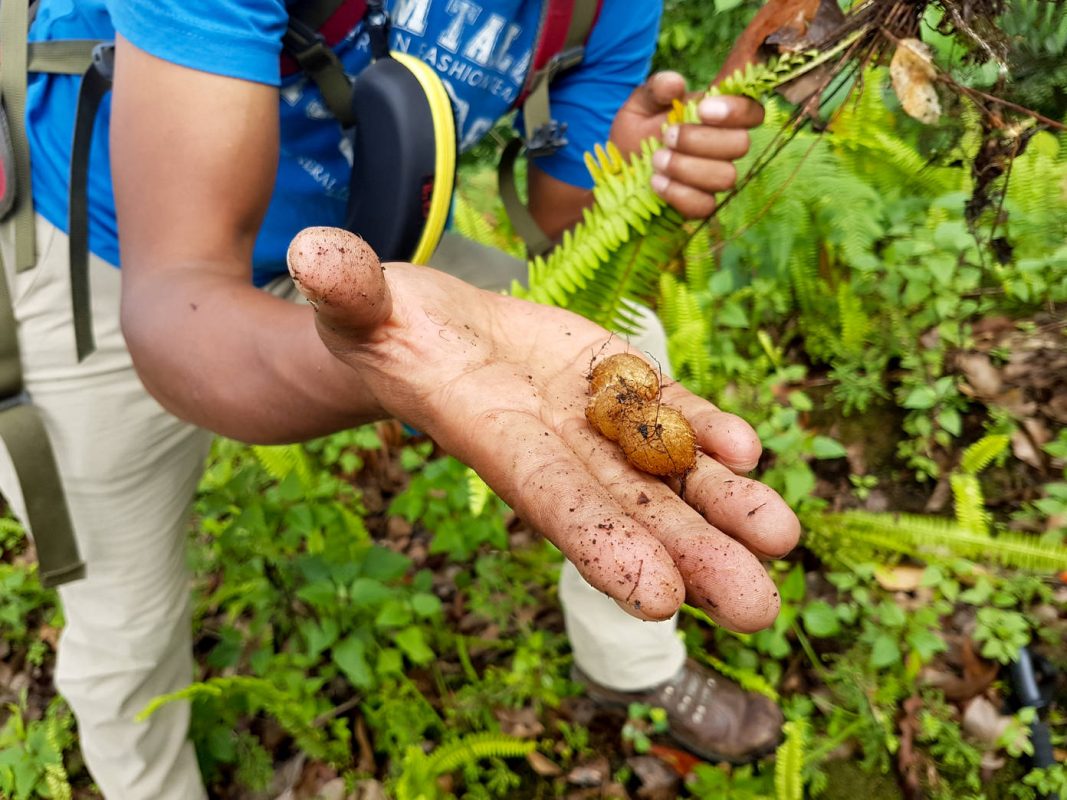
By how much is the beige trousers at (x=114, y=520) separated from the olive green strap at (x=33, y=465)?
7 cm

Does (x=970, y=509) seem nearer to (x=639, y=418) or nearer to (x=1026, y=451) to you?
(x=1026, y=451)

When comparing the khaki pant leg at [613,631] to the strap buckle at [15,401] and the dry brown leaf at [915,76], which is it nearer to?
the dry brown leaf at [915,76]

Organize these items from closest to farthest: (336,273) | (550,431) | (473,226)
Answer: (336,273)
(550,431)
(473,226)

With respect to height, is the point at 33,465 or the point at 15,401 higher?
the point at 15,401

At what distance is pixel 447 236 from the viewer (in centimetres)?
349

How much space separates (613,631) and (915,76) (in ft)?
7.68

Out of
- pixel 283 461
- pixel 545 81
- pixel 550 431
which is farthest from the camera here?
pixel 283 461

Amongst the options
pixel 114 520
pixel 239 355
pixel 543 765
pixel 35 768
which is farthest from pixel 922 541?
pixel 35 768

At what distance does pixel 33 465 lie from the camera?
2.39 meters

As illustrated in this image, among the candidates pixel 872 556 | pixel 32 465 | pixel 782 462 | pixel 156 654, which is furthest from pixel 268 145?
pixel 872 556

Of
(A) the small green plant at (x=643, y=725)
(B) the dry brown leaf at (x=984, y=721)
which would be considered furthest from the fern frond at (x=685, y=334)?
Result: (B) the dry brown leaf at (x=984, y=721)

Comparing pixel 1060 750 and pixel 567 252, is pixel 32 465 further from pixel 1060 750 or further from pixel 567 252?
pixel 1060 750

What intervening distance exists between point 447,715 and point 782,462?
2051mm

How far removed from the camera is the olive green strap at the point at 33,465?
7.79 ft
